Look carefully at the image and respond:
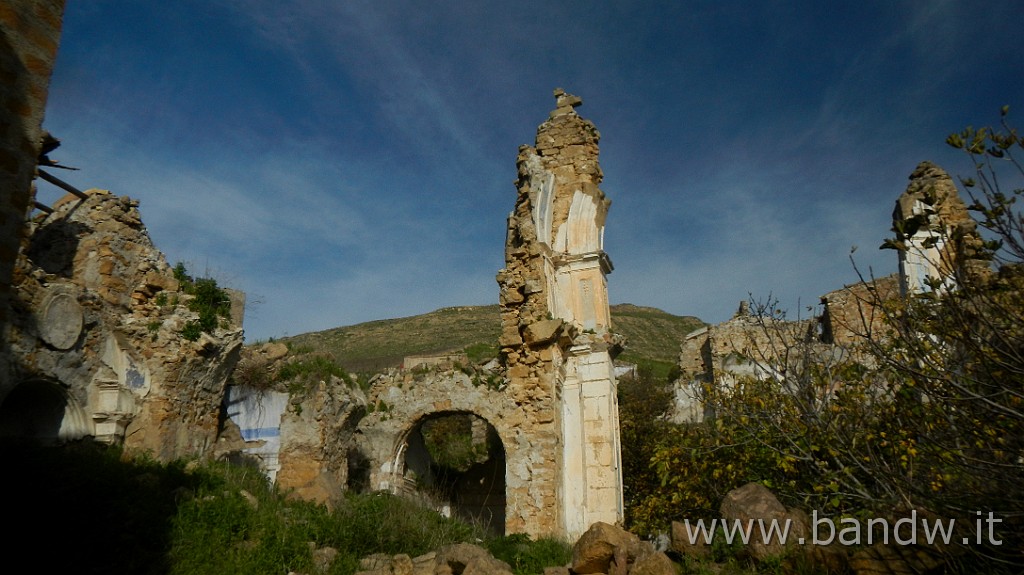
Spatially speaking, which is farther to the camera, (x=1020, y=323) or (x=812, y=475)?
(x=812, y=475)

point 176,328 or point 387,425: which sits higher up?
point 176,328

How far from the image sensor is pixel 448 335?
4772cm

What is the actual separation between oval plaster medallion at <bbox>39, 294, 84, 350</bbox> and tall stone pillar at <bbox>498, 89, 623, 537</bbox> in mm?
6510

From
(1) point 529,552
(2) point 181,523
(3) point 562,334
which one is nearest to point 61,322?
(2) point 181,523

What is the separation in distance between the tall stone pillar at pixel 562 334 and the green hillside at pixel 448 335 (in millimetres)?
25639

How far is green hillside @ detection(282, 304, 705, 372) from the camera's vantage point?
142 feet

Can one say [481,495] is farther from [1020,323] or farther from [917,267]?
[1020,323]

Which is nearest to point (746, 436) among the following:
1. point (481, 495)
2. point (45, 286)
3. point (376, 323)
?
point (481, 495)

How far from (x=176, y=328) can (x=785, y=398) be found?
30.1 ft

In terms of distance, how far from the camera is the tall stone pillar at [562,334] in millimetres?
11195

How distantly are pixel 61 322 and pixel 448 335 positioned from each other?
39342 mm

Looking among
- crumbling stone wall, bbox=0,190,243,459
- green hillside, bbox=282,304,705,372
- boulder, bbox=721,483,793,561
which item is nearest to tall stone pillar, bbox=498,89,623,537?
boulder, bbox=721,483,793,561

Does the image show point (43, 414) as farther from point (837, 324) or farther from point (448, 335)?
point (448, 335)

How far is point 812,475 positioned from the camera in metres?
→ 8.45
